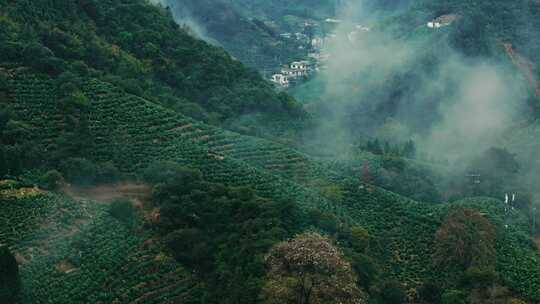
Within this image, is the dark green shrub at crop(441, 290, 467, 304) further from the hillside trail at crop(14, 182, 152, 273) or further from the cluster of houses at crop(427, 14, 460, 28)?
the cluster of houses at crop(427, 14, 460, 28)

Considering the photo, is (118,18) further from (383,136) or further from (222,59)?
(383,136)

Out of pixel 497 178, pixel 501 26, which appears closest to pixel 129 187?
pixel 497 178

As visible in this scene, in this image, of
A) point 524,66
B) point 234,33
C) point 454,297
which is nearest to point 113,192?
point 454,297

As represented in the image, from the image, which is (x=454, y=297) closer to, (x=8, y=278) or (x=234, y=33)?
(x=8, y=278)

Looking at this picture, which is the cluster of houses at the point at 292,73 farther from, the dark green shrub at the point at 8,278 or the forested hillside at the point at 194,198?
the dark green shrub at the point at 8,278

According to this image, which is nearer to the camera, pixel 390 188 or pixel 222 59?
pixel 390 188

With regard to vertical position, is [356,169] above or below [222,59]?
below
